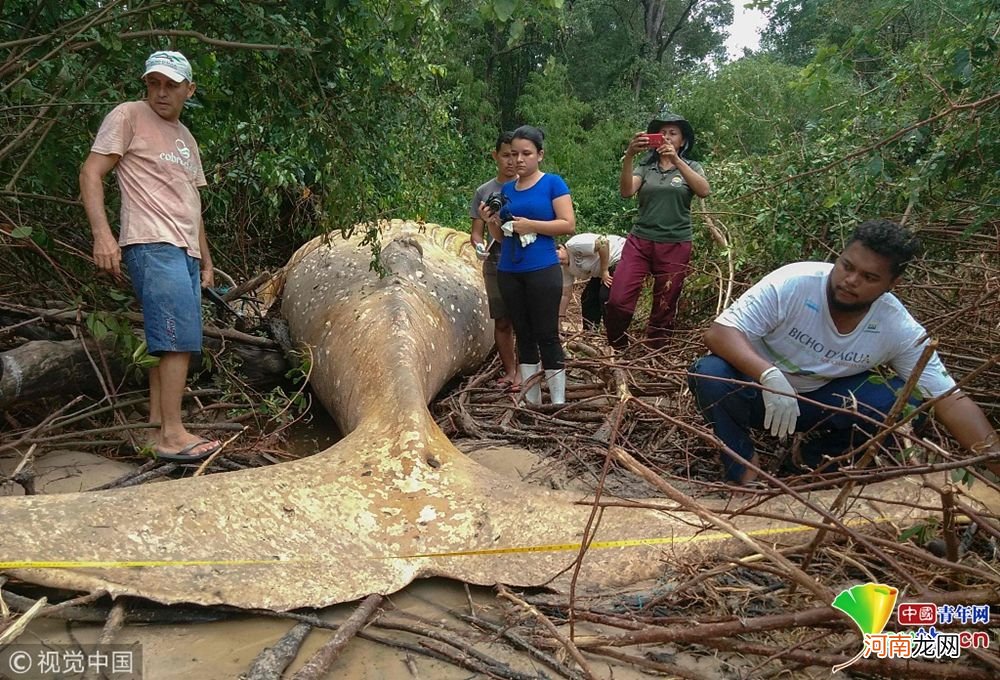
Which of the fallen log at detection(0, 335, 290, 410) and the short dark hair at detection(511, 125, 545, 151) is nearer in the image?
the fallen log at detection(0, 335, 290, 410)

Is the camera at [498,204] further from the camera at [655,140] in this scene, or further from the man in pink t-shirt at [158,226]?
the man in pink t-shirt at [158,226]

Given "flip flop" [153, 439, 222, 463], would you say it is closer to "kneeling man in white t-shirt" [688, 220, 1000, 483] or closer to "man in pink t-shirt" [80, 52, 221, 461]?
"man in pink t-shirt" [80, 52, 221, 461]

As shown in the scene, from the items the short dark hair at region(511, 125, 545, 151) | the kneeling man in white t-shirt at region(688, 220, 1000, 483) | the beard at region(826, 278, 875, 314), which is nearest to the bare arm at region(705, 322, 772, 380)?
the kneeling man in white t-shirt at region(688, 220, 1000, 483)

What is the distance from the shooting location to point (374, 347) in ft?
11.4

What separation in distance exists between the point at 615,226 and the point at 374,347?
8874 mm

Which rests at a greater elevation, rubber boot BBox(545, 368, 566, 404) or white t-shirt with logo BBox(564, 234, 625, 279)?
white t-shirt with logo BBox(564, 234, 625, 279)

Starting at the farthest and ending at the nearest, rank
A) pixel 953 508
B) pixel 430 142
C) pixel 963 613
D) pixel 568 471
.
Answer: pixel 430 142 < pixel 568 471 < pixel 953 508 < pixel 963 613

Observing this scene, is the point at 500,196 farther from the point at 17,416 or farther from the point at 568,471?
the point at 17,416

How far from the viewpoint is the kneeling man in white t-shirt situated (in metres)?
2.76

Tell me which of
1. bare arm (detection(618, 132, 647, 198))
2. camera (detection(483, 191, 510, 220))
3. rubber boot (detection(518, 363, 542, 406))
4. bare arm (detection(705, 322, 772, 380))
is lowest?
rubber boot (detection(518, 363, 542, 406))

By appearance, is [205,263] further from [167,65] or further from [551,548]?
[551,548]

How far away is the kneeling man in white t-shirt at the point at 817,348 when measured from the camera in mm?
2764

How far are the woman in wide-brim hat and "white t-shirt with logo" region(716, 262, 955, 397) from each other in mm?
1483

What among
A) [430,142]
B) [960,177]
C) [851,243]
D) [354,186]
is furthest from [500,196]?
[960,177]
